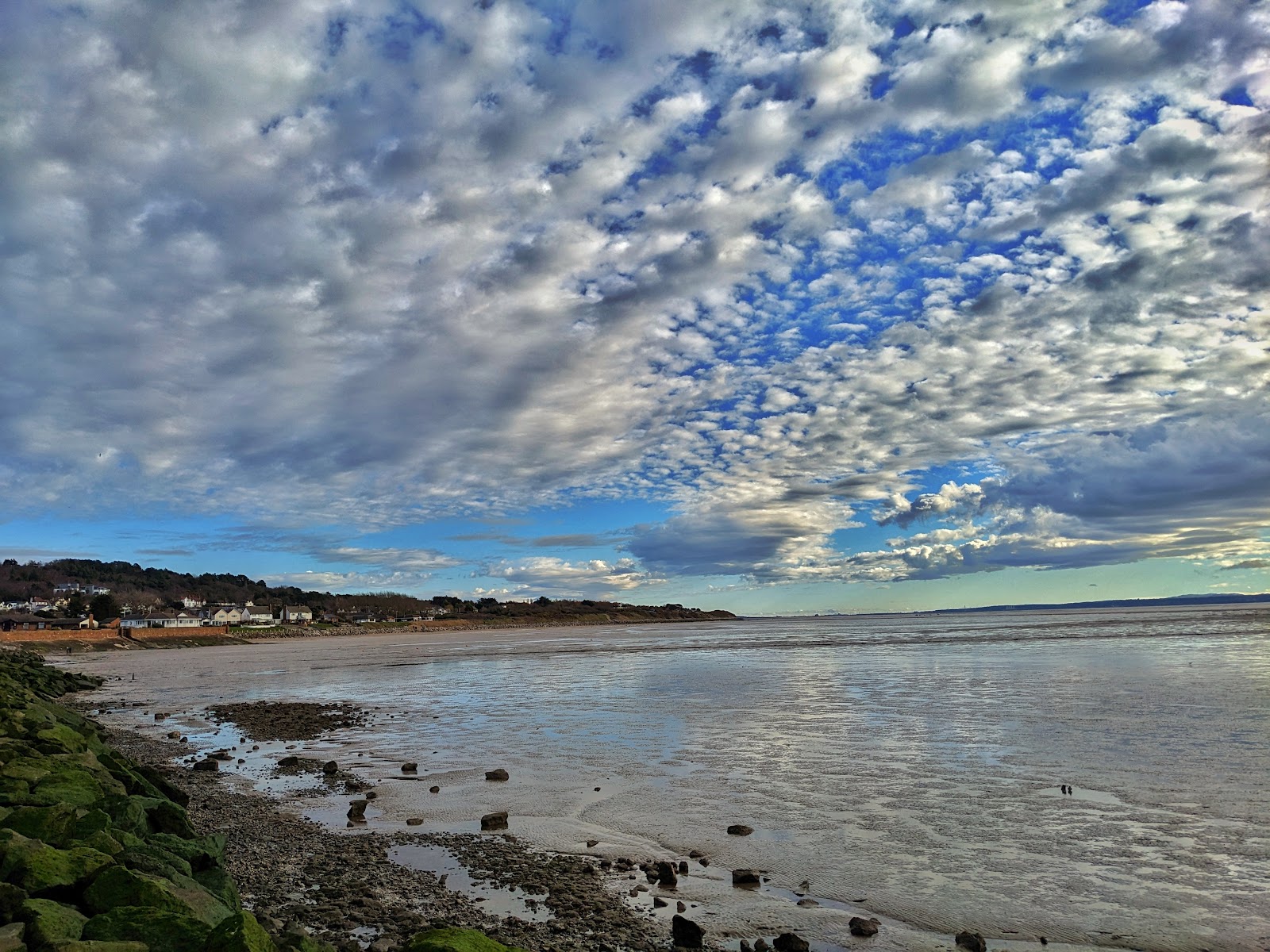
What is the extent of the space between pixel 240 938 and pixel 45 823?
3891mm

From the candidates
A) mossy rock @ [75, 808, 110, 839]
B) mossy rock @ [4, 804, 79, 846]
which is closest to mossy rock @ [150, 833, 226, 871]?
mossy rock @ [75, 808, 110, 839]

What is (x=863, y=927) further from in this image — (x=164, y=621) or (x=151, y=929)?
(x=164, y=621)

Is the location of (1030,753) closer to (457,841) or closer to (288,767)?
(457,841)

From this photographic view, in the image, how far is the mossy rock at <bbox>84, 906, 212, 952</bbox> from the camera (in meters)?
5.58

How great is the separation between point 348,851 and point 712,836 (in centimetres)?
507

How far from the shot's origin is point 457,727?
24734 mm

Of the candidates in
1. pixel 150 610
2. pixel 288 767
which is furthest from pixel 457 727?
pixel 150 610

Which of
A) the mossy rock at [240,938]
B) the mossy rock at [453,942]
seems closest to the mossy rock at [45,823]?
the mossy rock at [240,938]

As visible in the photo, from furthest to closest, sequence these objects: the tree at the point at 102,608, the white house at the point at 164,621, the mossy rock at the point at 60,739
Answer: the white house at the point at 164,621 → the tree at the point at 102,608 → the mossy rock at the point at 60,739

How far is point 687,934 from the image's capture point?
25.9ft

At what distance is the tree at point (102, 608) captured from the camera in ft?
470

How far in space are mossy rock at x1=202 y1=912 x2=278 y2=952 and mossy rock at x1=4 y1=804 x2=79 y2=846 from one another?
3181 mm

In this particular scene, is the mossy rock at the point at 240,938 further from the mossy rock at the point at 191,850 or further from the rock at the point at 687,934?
the rock at the point at 687,934

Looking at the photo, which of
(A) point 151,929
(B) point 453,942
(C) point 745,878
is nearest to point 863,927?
(C) point 745,878
